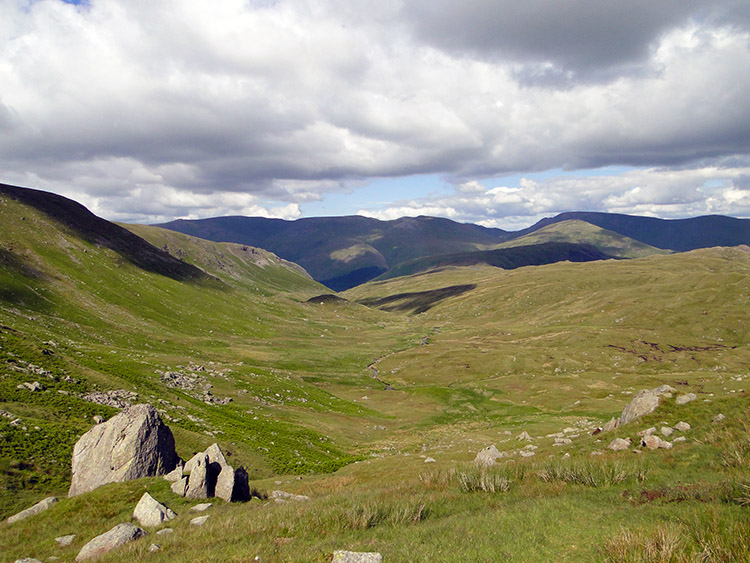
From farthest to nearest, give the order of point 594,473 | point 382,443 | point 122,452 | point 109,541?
point 382,443 → point 122,452 → point 594,473 → point 109,541

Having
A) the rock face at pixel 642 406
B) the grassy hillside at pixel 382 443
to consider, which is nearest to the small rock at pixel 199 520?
the grassy hillside at pixel 382 443

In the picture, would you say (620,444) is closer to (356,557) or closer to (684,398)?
(684,398)

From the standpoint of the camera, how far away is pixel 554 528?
13.4 meters

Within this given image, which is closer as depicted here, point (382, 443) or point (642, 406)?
point (642, 406)

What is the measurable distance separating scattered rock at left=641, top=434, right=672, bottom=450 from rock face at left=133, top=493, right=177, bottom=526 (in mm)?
30015

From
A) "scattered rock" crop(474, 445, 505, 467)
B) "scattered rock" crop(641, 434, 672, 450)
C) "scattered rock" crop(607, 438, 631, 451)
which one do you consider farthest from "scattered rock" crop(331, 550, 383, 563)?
"scattered rock" crop(607, 438, 631, 451)

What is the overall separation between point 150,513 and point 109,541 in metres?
3.13

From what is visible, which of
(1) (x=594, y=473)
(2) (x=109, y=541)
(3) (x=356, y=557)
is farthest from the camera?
(1) (x=594, y=473)

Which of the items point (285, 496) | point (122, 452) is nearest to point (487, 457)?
point (285, 496)

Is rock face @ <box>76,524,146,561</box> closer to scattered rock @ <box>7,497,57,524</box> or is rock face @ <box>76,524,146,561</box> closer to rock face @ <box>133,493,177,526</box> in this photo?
rock face @ <box>133,493,177,526</box>

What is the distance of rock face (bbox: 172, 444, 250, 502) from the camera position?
2256 centimetres

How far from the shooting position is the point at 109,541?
1567cm

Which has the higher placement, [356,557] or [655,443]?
[356,557]

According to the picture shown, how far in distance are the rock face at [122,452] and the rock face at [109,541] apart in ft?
36.1
